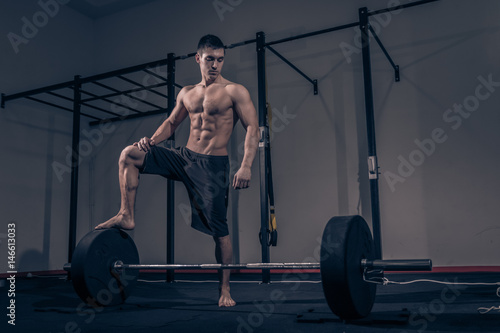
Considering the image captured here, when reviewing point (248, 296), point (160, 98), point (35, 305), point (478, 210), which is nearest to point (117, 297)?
point (35, 305)

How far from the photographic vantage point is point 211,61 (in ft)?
8.39

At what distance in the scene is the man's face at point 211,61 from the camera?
2.53m

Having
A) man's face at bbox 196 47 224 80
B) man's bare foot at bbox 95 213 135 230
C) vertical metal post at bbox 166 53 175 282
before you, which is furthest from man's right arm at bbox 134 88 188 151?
vertical metal post at bbox 166 53 175 282

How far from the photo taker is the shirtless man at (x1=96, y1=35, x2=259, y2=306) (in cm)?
240

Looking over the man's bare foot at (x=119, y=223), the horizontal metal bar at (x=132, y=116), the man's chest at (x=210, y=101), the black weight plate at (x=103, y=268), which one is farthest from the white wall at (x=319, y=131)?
the man's bare foot at (x=119, y=223)

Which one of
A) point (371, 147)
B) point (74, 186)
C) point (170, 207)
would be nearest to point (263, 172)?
point (371, 147)

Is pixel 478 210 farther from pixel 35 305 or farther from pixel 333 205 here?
pixel 35 305

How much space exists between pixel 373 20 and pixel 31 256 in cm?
462

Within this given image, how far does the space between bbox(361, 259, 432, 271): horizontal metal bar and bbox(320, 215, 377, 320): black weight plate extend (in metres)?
0.04

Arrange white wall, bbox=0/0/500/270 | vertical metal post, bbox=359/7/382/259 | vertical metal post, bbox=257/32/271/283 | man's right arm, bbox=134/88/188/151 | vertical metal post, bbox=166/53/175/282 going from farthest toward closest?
white wall, bbox=0/0/500/270 → vertical metal post, bbox=166/53/175/282 → vertical metal post, bbox=257/32/271/283 → vertical metal post, bbox=359/7/382/259 → man's right arm, bbox=134/88/188/151

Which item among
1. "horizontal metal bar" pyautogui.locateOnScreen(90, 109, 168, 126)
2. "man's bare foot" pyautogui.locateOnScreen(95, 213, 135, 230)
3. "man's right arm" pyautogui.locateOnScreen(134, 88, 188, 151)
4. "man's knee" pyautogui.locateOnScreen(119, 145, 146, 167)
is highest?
"horizontal metal bar" pyautogui.locateOnScreen(90, 109, 168, 126)

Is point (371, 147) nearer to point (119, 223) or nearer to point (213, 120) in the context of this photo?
point (213, 120)

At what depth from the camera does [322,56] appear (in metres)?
4.73

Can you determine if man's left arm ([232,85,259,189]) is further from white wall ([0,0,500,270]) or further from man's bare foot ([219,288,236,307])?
white wall ([0,0,500,270])
